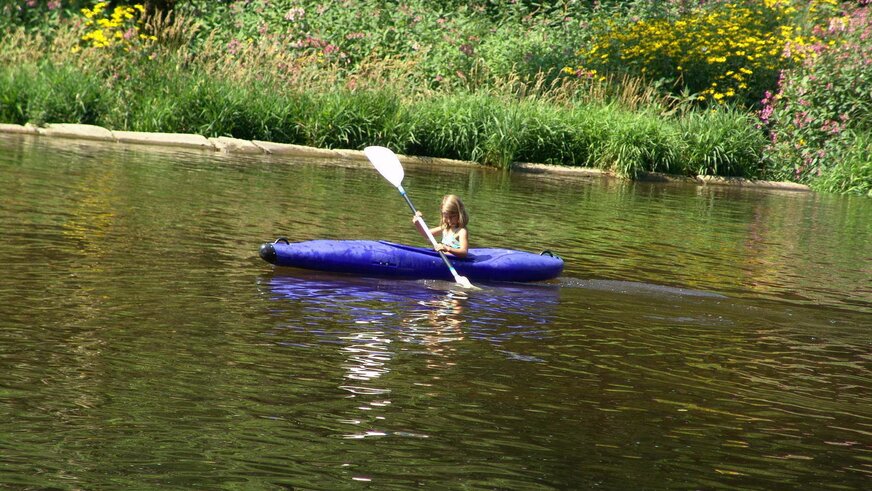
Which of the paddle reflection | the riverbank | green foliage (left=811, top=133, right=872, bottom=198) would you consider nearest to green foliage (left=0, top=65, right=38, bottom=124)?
the riverbank

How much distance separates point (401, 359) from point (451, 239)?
3.19 meters

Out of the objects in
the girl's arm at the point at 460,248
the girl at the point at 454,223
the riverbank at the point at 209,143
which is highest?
the riverbank at the point at 209,143

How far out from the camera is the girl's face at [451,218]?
9.73 metres

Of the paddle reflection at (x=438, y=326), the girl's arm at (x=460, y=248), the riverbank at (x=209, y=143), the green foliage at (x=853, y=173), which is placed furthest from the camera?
the green foliage at (x=853, y=173)

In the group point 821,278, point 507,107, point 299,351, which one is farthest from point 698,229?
point 299,351

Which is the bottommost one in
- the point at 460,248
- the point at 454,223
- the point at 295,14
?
the point at 460,248

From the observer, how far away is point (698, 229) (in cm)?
1364

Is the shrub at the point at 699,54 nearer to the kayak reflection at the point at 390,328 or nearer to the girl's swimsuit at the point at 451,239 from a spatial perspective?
the girl's swimsuit at the point at 451,239

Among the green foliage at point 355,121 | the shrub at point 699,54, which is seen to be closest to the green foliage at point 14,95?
the green foliage at point 355,121

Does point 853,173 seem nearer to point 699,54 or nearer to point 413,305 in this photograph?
point 699,54

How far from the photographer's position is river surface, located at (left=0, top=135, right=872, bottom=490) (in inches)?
194

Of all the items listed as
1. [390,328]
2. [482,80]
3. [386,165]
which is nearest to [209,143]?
[482,80]

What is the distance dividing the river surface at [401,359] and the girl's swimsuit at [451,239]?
0.55m

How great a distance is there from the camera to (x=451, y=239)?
9.74 metres
